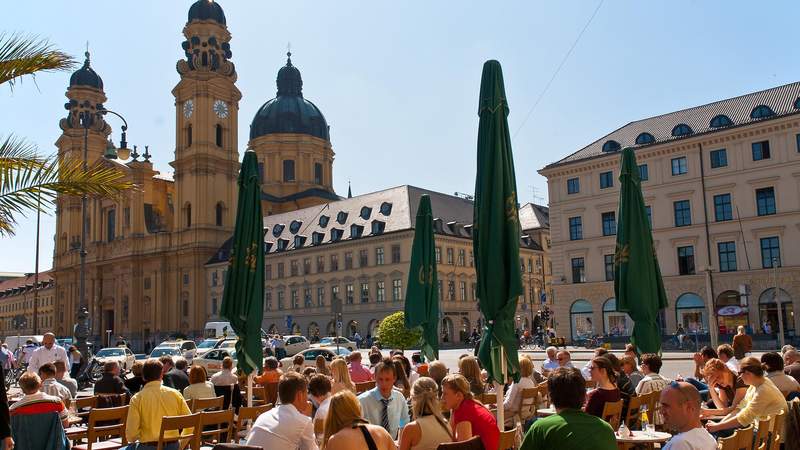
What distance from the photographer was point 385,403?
8602mm

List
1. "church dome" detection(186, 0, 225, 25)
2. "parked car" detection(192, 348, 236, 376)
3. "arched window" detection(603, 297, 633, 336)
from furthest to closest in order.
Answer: "church dome" detection(186, 0, 225, 25) → "arched window" detection(603, 297, 633, 336) → "parked car" detection(192, 348, 236, 376)

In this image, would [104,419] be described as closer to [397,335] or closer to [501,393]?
[501,393]

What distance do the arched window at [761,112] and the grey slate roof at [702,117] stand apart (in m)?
0.23

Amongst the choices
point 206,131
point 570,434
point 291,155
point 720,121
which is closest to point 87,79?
point 206,131

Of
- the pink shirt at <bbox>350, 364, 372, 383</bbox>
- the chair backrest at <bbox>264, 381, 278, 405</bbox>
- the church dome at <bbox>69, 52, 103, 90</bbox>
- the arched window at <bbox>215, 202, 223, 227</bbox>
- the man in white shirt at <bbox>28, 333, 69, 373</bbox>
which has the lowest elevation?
the chair backrest at <bbox>264, 381, 278, 405</bbox>

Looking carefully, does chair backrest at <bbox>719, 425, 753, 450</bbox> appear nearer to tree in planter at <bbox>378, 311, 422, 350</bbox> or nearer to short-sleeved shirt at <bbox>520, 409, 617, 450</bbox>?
short-sleeved shirt at <bbox>520, 409, 617, 450</bbox>

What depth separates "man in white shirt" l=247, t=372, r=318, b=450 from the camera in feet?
22.0

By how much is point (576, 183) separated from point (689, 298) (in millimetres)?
10921

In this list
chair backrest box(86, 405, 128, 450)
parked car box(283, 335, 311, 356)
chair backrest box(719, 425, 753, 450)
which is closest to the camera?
chair backrest box(719, 425, 753, 450)

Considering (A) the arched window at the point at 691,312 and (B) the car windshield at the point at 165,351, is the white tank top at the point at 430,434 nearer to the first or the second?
(B) the car windshield at the point at 165,351

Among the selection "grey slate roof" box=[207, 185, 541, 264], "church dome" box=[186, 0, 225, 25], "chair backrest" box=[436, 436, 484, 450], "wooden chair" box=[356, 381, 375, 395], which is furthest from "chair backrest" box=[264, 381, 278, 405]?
"church dome" box=[186, 0, 225, 25]

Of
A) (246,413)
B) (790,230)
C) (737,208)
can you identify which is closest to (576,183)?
(737,208)

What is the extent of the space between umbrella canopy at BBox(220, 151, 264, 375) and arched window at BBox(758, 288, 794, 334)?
36429mm

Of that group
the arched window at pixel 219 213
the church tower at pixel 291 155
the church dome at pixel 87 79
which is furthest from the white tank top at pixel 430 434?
the church dome at pixel 87 79
